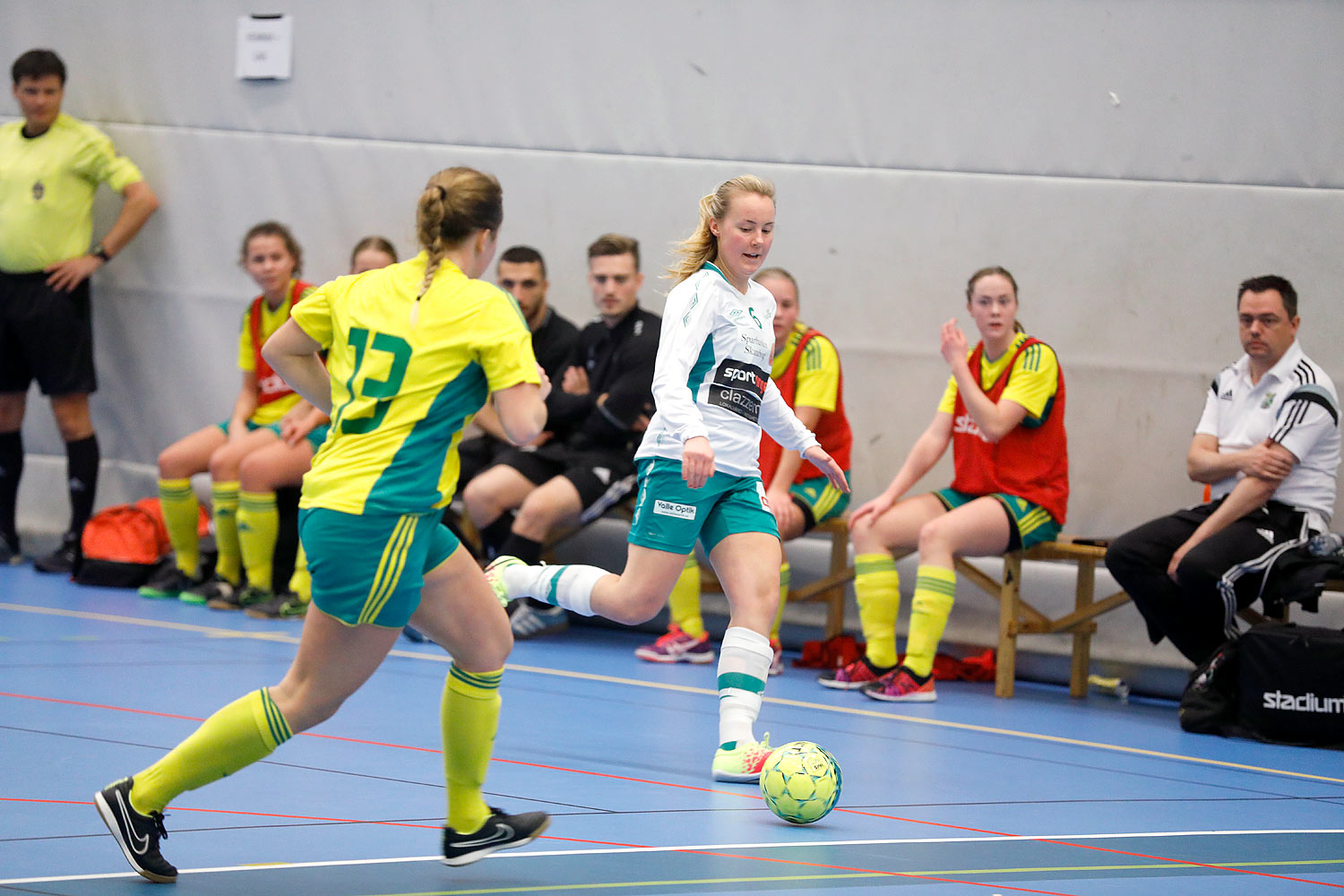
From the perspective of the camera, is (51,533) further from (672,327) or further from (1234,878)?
(1234,878)

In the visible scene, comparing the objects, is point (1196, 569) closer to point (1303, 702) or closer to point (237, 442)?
point (1303, 702)

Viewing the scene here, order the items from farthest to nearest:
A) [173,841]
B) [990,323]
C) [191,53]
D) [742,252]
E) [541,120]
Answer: [191,53] < [541,120] < [990,323] < [742,252] < [173,841]

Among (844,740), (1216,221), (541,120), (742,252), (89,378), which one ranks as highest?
(541,120)

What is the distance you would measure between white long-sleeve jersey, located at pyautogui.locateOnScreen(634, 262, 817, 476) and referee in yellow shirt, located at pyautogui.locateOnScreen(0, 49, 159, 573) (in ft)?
16.7

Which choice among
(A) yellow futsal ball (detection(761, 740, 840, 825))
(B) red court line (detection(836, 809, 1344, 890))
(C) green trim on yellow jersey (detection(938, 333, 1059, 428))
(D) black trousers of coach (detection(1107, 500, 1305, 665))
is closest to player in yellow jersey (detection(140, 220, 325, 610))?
(C) green trim on yellow jersey (detection(938, 333, 1059, 428))

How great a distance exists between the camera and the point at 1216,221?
6.49 meters

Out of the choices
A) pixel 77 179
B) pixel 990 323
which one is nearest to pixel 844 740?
pixel 990 323

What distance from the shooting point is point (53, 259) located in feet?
26.8

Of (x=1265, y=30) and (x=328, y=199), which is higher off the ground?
(x=1265, y=30)

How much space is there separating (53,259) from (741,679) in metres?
5.74

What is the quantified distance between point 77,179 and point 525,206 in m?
2.66

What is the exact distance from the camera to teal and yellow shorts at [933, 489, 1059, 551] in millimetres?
6078

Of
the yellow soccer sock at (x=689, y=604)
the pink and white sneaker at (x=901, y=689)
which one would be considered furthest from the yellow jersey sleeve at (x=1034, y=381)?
the yellow soccer sock at (x=689, y=604)

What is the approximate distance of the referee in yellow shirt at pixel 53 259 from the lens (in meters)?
8.08
